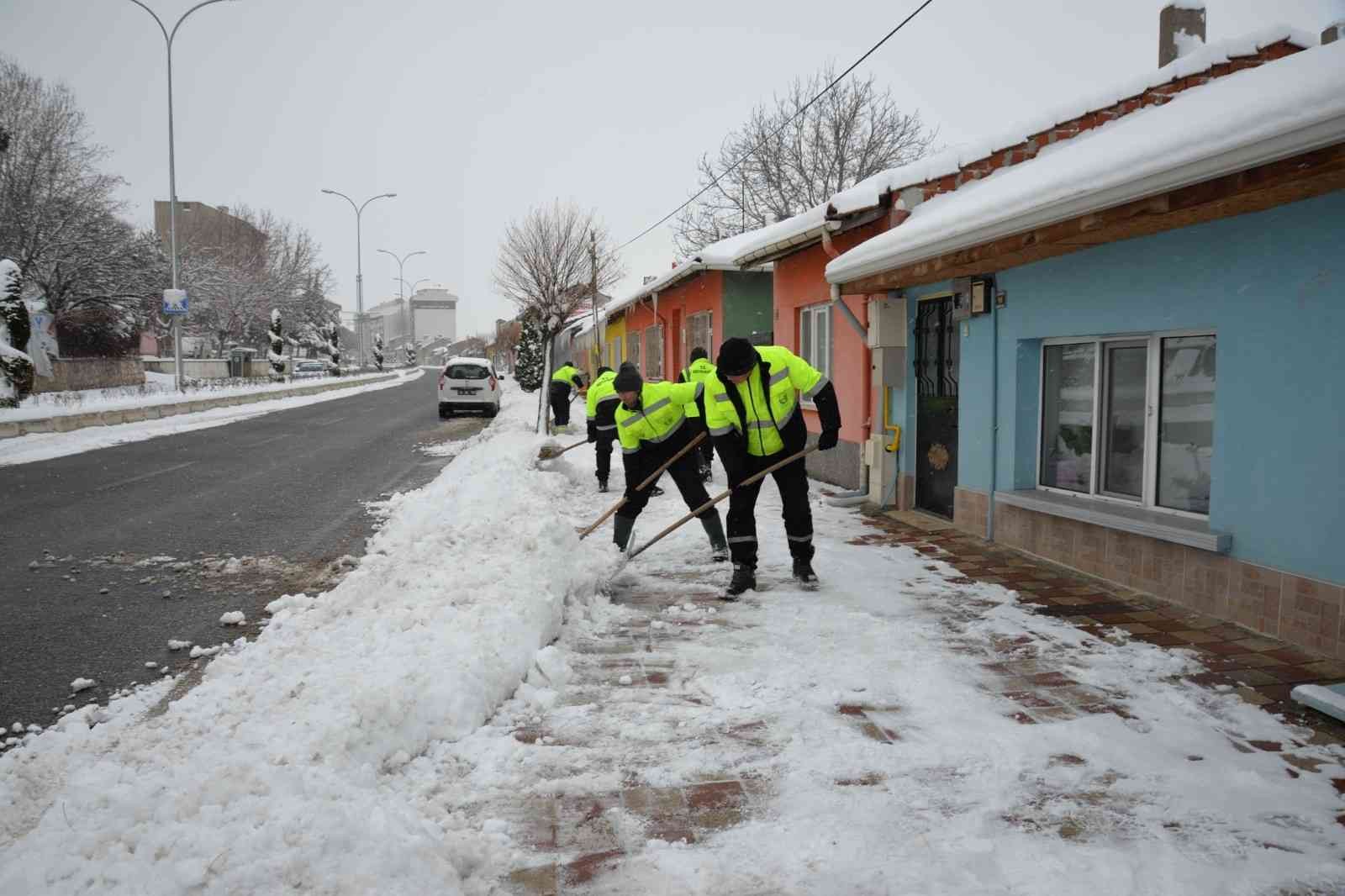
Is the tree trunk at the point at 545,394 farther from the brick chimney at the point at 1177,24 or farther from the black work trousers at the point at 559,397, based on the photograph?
the brick chimney at the point at 1177,24

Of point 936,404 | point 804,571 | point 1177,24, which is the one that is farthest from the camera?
point 936,404

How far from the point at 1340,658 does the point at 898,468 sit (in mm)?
5010

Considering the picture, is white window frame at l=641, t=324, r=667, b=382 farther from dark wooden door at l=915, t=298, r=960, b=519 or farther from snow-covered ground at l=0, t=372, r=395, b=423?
dark wooden door at l=915, t=298, r=960, b=519

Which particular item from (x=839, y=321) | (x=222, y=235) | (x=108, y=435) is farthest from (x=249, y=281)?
(x=839, y=321)

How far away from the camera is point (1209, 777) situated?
3.14 metres

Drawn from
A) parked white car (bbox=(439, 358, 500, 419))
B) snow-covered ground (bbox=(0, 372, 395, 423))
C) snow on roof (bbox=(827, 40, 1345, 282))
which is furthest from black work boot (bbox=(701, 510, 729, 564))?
parked white car (bbox=(439, 358, 500, 419))

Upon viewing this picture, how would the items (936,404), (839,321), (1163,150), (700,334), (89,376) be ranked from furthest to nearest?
(89,376) → (700,334) → (839,321) → (936,404) → (1163,150)

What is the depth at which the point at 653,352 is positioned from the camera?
76.6ft

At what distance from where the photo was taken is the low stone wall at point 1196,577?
173 inches

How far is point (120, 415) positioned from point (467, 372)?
7.50m

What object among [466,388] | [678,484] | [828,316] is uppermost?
[828,316]

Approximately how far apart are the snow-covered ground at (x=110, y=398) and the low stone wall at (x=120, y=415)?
0.13 metres

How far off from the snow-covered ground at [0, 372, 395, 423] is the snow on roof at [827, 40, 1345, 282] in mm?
16411

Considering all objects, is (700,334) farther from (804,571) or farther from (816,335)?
(804,571)
